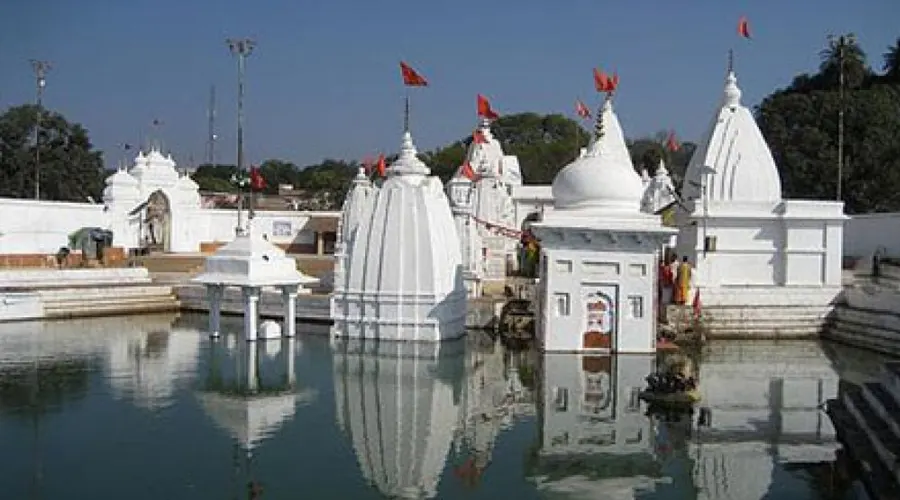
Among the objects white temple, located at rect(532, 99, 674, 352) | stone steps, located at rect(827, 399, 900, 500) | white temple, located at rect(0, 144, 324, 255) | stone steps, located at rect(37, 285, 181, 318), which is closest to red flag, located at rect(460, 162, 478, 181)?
white temple, located at rect(0, 144, 324, 255)

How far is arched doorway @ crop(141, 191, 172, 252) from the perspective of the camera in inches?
1580

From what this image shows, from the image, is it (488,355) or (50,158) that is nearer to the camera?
(488,355)

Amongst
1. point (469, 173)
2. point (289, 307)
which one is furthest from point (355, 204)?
point (289, 307)

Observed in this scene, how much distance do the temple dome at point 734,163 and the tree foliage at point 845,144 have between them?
17434 mm

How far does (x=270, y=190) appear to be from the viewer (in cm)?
8069

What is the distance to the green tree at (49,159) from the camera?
51.9m

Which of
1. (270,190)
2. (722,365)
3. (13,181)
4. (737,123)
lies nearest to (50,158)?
(13,181)

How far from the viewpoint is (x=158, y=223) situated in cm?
4025

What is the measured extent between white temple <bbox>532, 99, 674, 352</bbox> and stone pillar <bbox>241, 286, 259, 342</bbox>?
6.12 meters

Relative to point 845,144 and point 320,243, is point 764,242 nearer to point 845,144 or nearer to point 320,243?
point 845,144

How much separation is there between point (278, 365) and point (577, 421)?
6.77m

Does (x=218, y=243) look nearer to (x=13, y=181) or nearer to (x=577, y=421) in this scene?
(x=13, y=181)

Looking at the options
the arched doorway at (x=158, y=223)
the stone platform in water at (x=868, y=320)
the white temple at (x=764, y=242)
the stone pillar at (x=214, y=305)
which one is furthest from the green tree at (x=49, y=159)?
the stone platform in water at (x=868, y=320)

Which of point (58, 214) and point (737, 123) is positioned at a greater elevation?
point (737, 123)
